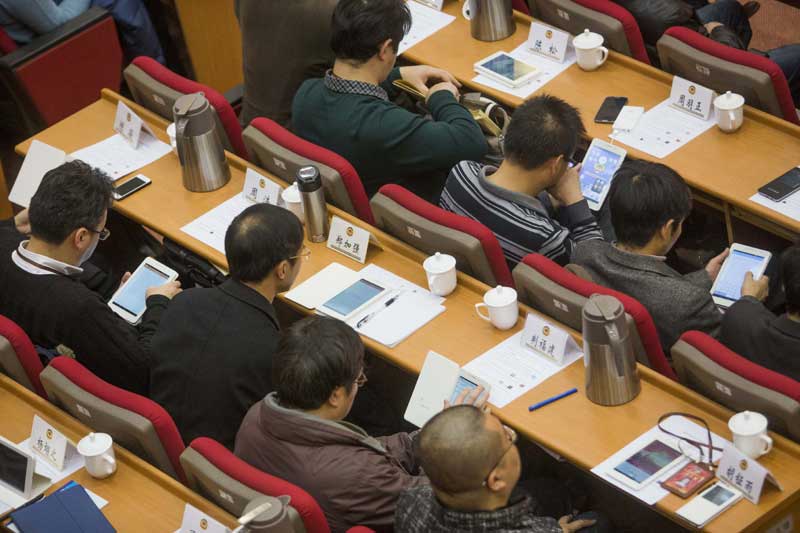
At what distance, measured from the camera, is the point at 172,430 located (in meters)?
3.70

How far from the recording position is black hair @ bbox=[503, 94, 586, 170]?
4.30 m

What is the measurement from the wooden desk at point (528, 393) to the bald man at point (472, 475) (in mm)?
571

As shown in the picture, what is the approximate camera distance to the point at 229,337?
386cm

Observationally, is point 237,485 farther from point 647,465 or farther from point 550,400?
point 647,465

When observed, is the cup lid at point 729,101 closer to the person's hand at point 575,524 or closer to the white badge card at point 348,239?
the white badge card at point 348,239

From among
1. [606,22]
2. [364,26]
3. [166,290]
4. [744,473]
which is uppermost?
[364,26]

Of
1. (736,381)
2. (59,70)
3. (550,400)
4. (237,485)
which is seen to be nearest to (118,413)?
(237,485)

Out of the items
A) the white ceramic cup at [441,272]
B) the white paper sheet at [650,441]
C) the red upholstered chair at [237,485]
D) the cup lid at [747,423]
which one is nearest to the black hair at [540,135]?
the white ceramic cup at [441,272]

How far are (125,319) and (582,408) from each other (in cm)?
165

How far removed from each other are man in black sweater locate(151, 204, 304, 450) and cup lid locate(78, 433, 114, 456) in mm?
238

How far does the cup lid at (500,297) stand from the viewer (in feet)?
13.3

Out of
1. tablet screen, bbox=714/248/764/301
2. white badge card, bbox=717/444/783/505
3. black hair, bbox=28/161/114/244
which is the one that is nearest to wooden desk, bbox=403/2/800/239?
tablet screen, bbox=714/248/764/301

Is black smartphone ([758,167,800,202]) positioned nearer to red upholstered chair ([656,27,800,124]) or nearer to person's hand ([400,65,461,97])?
red upholstered chair ([656,27,800,124])

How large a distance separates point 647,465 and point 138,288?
1944mm
